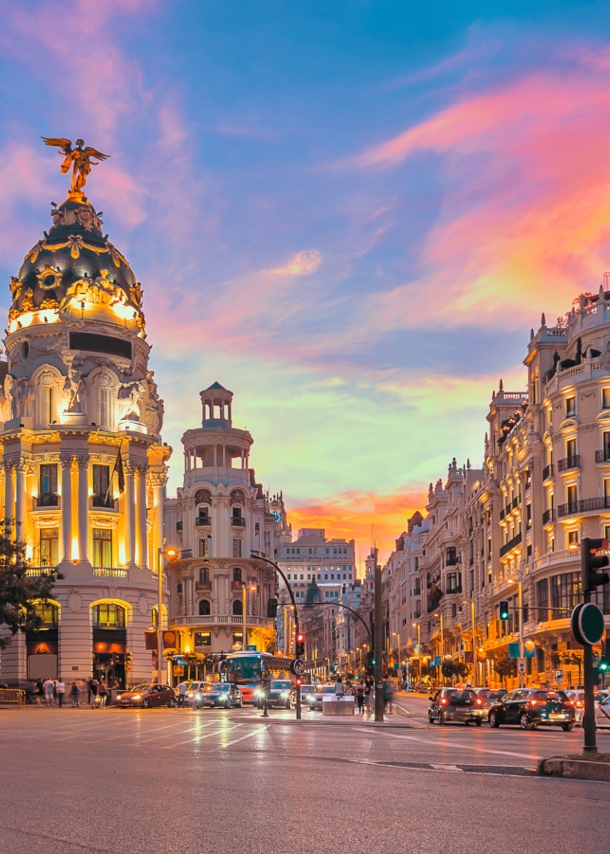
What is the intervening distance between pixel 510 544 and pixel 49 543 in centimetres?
3208

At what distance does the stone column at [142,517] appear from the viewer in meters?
84.6

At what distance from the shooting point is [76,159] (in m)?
90.9

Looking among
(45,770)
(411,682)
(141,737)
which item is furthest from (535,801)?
(411,682)

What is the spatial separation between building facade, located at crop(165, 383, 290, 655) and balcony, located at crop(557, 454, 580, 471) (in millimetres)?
53186

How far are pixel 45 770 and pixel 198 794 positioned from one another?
4894 millimetres

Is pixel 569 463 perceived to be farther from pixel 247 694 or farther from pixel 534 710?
pixel 534 710

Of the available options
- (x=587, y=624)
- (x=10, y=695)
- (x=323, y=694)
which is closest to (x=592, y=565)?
(x=587, y=624)

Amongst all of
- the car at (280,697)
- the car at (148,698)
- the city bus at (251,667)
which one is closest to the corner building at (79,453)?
the city bus at (251,667)

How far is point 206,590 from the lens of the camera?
120 meters

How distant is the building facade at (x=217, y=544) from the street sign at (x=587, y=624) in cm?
9879

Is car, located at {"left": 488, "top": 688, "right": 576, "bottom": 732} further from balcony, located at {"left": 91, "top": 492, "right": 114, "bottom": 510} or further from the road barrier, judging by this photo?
balcony, located at {"left": 91, "top": 492, "right": 114, "bottom": 510}

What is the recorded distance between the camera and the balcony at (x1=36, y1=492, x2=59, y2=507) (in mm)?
82312

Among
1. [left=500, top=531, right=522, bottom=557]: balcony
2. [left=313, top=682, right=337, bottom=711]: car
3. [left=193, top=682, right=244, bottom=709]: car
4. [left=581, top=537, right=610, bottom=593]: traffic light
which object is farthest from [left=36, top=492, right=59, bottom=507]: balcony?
[left=581, top=537, right=610, bottom=593]: traffic light

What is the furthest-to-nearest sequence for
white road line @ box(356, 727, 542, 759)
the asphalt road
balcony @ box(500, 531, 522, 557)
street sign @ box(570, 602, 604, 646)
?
balcony @ box(500, 531, 522, 557) < white road line @ box(356, 727, 542, 759) < street sign @ box(570, 602, 604, 646) < the asphalt road
